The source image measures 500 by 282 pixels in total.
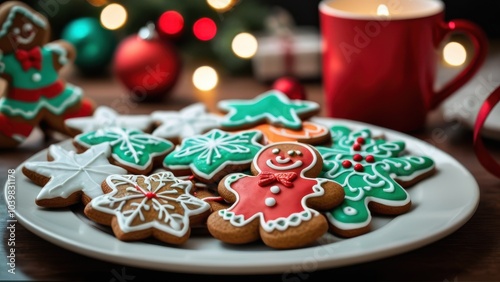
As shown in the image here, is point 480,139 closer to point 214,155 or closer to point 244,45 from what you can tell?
point 214,155

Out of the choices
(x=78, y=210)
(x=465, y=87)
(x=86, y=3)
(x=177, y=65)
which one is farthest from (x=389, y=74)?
(x=86, y=3)

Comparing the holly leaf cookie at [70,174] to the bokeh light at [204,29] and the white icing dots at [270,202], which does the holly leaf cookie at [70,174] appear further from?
the bokeh light at [204,29]

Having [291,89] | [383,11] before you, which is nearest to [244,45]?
[291,89]

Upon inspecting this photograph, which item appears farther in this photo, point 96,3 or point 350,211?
point 96,3

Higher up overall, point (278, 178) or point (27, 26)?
point (27, 26)

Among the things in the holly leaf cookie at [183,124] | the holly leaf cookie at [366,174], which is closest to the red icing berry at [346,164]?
the holly leaf cookie at [366,174]

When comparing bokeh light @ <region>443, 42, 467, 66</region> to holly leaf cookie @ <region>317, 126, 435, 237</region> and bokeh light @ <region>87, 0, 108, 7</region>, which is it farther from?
bokeh light @ <region>87, 0, 108, 7</region>
